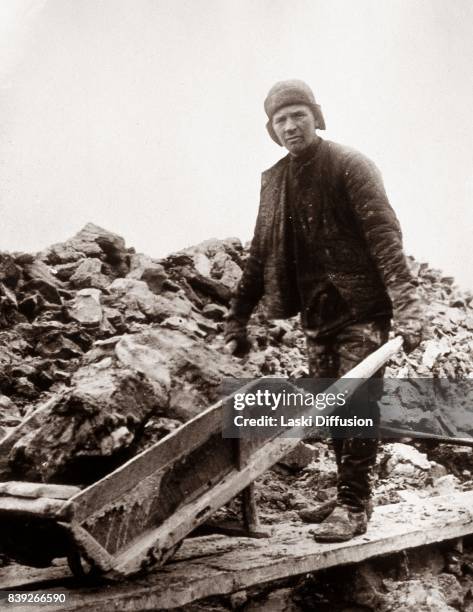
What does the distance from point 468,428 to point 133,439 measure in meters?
4.60

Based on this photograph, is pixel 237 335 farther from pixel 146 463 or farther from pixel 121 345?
pixel 146 463

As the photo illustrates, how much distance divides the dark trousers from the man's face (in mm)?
852

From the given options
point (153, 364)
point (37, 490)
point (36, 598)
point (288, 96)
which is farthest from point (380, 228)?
point (36, 598)

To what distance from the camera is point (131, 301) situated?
539 centimetres

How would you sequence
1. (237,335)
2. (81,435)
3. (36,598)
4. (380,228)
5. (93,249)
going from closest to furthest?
(36,598) < (81,435) < (380,228) < (237,335) < (93,249)

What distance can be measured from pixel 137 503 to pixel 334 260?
143 cm

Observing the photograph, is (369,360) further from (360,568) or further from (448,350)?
(448,350)

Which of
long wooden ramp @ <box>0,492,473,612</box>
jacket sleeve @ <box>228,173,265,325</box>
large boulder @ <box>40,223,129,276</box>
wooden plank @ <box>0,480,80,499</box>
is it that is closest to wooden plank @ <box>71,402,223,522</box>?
wooden plank @ <box>0,480,80,499</box>

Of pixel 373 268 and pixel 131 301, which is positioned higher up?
pixel 131 301

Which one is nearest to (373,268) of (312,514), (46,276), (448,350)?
(312,514)

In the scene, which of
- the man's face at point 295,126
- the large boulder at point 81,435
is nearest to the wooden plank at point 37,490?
the large boulder at point 81,435

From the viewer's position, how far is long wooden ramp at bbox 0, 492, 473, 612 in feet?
5.71

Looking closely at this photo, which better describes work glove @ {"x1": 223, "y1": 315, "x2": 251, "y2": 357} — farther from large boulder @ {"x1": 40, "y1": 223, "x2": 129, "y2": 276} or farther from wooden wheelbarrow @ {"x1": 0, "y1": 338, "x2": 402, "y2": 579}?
large boulder @ {"x1": 40, "y1": 223, "x2": 129, "y2": 276}

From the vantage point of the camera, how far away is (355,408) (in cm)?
255
